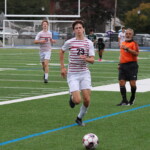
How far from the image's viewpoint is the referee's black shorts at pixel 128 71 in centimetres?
1586

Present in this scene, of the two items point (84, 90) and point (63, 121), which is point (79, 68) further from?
point (63, 121)

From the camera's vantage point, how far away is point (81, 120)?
491 inches

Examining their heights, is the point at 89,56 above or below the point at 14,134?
above

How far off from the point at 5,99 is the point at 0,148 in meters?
6.72

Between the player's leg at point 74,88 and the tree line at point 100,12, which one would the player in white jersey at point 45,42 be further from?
the tree line at point 100,12

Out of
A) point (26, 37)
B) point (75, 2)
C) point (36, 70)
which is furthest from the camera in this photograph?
point (75, 2)

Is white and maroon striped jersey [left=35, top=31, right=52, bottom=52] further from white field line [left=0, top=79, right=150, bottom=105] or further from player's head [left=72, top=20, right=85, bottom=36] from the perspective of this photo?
player's head [left=72, top=20, right=85, bottom=36]

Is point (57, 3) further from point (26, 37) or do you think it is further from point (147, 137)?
point (147, 137)

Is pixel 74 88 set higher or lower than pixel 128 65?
lower

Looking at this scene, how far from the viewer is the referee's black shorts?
1586cm

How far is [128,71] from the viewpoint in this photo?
1587 centimetres

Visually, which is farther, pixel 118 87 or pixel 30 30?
pixel 30 30

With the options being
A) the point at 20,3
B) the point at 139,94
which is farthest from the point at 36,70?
the point at 20,3

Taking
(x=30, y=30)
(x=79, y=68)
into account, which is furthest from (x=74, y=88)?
(x=30, y=30)
